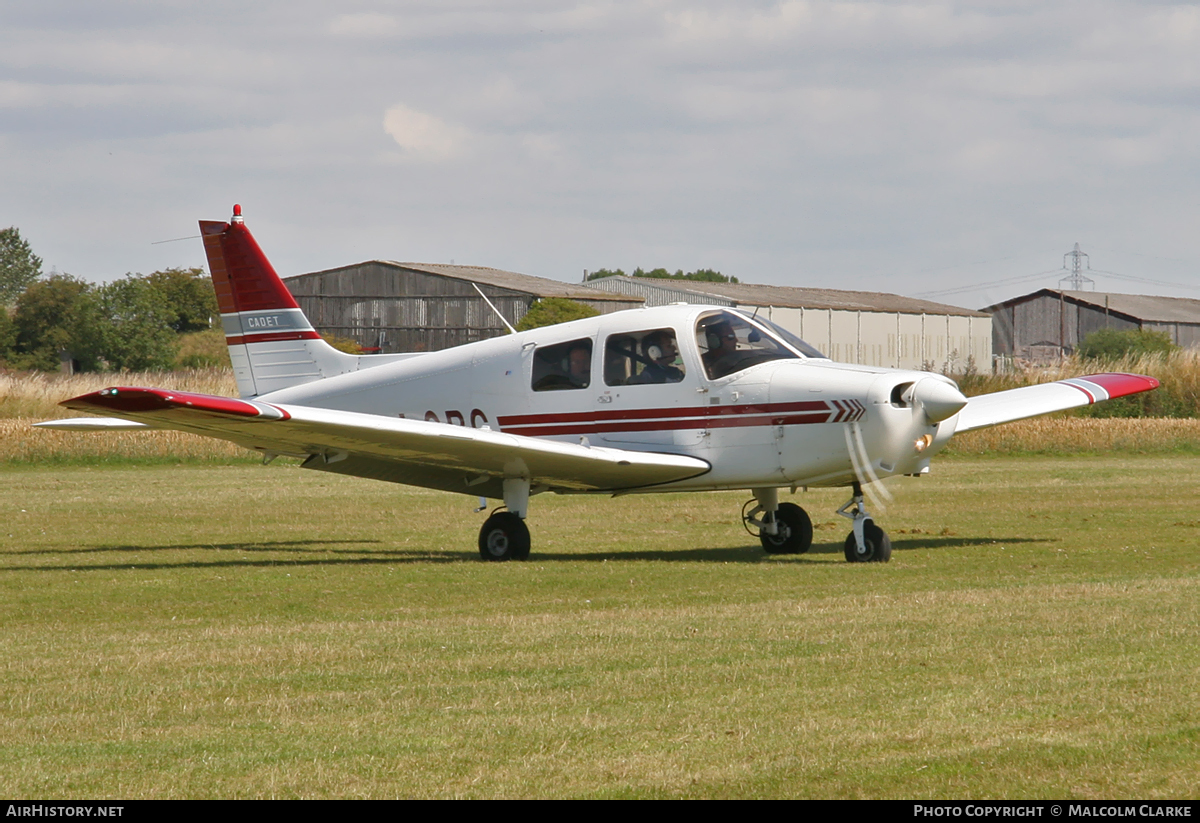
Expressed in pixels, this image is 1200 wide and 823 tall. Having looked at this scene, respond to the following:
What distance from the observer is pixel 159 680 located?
693cm

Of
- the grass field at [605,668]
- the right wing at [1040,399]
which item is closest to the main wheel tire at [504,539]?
the grass field at [605,668]

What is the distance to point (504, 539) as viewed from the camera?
1338 centimetres

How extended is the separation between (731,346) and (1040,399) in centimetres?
475

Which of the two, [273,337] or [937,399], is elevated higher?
[273,337]

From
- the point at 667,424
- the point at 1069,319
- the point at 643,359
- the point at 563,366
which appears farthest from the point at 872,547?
the point at 1069,319

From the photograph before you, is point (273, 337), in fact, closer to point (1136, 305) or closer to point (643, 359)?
point (643, 359)

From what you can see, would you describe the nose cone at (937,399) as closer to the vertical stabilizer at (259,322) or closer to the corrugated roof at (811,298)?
the vertical stabilizer at (259,322)

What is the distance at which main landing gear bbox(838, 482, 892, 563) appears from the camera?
12461mm

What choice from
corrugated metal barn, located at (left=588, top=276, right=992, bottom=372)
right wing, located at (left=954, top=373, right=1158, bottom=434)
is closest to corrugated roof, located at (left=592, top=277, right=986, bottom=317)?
corrugated metal barn, located at (left=588, top=276, right=992, bottom=372)

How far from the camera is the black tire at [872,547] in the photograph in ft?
40.9

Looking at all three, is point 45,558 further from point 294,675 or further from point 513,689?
point 513,689

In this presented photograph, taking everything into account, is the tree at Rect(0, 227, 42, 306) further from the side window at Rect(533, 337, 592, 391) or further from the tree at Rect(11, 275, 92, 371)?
the side window at Rect(533, 337, 592, 391)

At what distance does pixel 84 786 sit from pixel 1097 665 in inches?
188

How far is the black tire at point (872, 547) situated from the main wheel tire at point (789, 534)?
123 centimetres
